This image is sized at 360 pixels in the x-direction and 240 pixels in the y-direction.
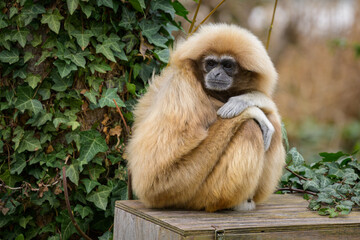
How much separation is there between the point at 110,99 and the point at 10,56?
0.91m

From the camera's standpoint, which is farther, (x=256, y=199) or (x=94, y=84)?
(x=94, y=84)

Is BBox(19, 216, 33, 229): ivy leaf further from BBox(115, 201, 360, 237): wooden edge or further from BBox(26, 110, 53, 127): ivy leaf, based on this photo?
BBox(115, 201, 360, 237): wooden edge

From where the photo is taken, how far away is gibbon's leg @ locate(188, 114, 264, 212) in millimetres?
3119

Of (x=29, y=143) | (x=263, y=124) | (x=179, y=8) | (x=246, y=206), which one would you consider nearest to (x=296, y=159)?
(x=246, y=206)

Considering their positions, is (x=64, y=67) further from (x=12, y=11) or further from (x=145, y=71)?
(x=145, y=71)

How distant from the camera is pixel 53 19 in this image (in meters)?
3.79

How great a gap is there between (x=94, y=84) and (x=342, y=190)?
2.31 meters

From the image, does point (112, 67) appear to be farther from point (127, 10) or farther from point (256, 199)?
point (256, 199)

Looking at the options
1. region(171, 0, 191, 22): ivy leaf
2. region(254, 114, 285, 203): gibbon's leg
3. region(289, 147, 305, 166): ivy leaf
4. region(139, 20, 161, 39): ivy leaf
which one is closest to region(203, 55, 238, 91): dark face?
region(254, 114, 285, 203): gibbon's leg

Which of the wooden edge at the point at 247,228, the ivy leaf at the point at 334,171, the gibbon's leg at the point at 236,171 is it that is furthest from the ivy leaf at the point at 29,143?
the ivy leaf at the point at 334,171

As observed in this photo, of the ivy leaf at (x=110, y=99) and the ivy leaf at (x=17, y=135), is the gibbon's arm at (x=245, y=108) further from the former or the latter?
the ivy leaf at (x=17, y=135)

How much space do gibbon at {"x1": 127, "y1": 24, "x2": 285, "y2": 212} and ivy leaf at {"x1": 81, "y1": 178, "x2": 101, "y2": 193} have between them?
0.60 m

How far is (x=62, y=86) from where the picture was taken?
3895 millimetres

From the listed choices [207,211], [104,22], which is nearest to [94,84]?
[104,22]
